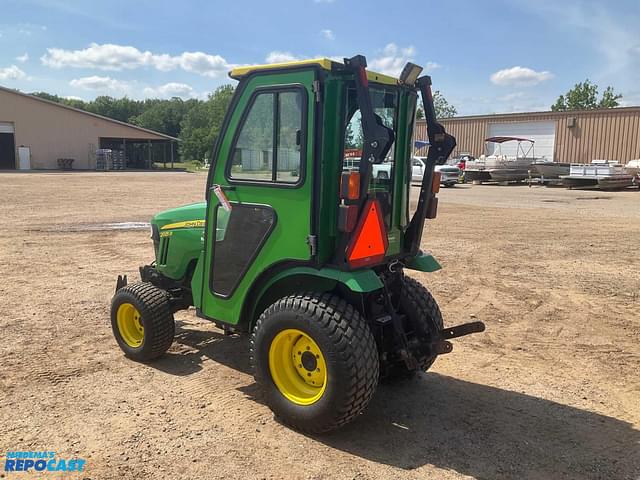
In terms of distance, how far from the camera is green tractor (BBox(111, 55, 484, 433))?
10.7 ft

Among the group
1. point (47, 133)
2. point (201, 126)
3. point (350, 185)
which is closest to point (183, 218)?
point (350, 185)

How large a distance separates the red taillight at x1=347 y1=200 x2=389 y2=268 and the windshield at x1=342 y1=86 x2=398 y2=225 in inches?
8.8

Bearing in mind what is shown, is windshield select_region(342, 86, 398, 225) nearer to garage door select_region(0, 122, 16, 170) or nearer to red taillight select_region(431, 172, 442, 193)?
red taillight select_region(431, 172, 442, 193)

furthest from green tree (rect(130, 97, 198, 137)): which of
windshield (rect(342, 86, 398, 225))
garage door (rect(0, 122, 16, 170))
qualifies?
windshield (rect(342, 86, 398, 225))

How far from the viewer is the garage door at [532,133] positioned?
37812 mm

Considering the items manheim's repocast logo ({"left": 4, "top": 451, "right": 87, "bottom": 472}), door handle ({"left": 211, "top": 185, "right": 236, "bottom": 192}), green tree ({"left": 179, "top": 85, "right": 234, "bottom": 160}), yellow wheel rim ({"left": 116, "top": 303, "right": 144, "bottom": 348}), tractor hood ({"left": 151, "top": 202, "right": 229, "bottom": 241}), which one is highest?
green tree ({"left": 179, "top": 85, "right": 234, "bottom": 160})

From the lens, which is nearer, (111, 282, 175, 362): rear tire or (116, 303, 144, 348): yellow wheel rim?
(111, 282, 175, 362): rear tire

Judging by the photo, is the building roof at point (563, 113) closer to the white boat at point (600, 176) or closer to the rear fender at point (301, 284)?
the white boat at point (600, 176)

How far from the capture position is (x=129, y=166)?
53125mm

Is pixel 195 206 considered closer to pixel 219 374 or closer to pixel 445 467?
pixel 219 374

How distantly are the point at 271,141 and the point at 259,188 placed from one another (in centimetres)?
33

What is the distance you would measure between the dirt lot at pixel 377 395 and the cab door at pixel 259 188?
0.85m

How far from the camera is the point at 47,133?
42.3 meters

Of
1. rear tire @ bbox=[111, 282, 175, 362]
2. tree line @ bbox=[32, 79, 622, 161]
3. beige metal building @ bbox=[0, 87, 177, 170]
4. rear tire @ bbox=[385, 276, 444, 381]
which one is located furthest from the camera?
tree line @ bbox=[32, 79, 622, 161]
